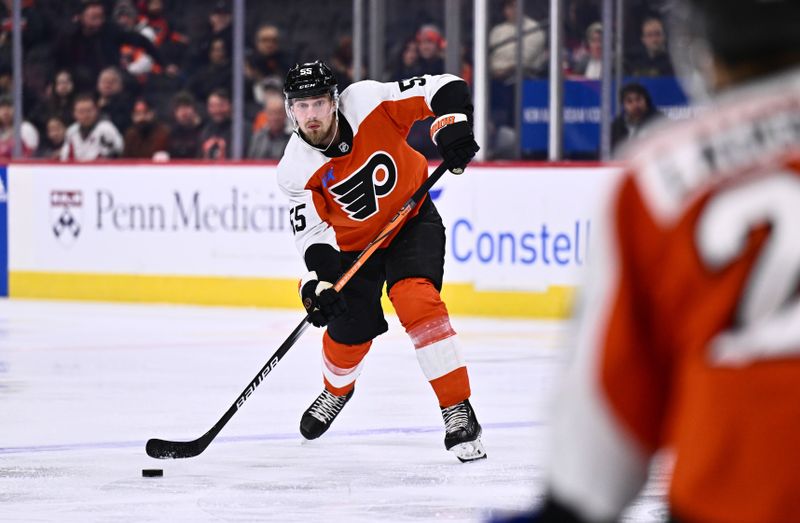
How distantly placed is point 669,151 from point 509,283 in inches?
280

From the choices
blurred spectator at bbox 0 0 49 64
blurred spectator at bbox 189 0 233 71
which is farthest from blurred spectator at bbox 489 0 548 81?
blurred spectator at bbox 0 0 49 64

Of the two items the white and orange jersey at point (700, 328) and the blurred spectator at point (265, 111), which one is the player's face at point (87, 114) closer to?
the blurred spectator at point (265, 111)

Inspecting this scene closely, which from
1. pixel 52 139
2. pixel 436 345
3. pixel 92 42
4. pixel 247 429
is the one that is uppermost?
pixel 92 42

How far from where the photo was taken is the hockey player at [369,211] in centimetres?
430

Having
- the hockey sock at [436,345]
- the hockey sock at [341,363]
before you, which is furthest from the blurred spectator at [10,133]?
the hockey sock at [436,345]

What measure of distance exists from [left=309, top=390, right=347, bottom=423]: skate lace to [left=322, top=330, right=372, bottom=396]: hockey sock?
2 centimetres

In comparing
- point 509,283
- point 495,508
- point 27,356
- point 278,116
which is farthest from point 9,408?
point 278,116

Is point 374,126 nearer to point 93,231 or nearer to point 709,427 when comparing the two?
point 709,427

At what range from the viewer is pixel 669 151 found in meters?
1.10

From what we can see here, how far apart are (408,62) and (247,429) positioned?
436 cm

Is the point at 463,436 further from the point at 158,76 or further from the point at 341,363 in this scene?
the point at 158,76

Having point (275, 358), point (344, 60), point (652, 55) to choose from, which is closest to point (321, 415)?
point (275, 358)

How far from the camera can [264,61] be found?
962 centimetres

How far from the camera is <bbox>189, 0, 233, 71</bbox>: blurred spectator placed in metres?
9.57
